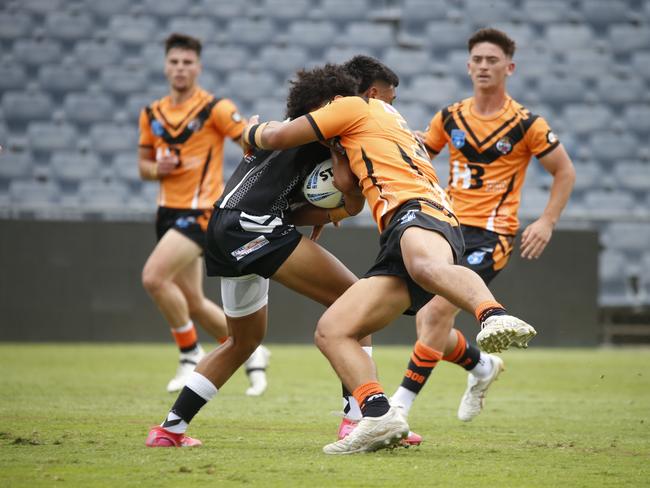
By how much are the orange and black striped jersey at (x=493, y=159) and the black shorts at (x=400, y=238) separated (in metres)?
2.14

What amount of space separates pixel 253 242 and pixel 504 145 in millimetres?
2609

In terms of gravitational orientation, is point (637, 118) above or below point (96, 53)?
below

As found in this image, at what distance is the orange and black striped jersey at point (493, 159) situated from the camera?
6898mm

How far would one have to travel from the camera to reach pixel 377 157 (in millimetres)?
4852

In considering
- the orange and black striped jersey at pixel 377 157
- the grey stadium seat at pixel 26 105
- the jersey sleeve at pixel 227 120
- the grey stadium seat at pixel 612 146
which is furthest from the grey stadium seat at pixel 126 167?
the orange and black striped jersey at pixel 377 157

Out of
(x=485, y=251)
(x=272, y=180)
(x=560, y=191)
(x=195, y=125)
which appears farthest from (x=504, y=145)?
(x=195, y=125)

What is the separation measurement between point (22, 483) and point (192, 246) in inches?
183

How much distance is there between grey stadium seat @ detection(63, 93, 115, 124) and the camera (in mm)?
15617

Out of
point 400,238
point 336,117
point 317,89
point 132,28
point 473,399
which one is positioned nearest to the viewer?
point 400,238

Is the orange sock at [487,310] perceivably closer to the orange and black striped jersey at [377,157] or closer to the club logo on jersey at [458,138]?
the orange and black striped jersey at [377,157]

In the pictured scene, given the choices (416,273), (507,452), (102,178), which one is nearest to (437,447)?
(507,452)

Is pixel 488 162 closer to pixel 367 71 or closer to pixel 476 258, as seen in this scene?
pixel 476 258

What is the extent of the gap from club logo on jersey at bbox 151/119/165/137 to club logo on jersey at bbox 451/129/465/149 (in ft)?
9.35

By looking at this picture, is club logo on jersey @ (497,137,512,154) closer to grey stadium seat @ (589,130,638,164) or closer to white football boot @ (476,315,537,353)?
white football boot @ (476,315,537,353)
